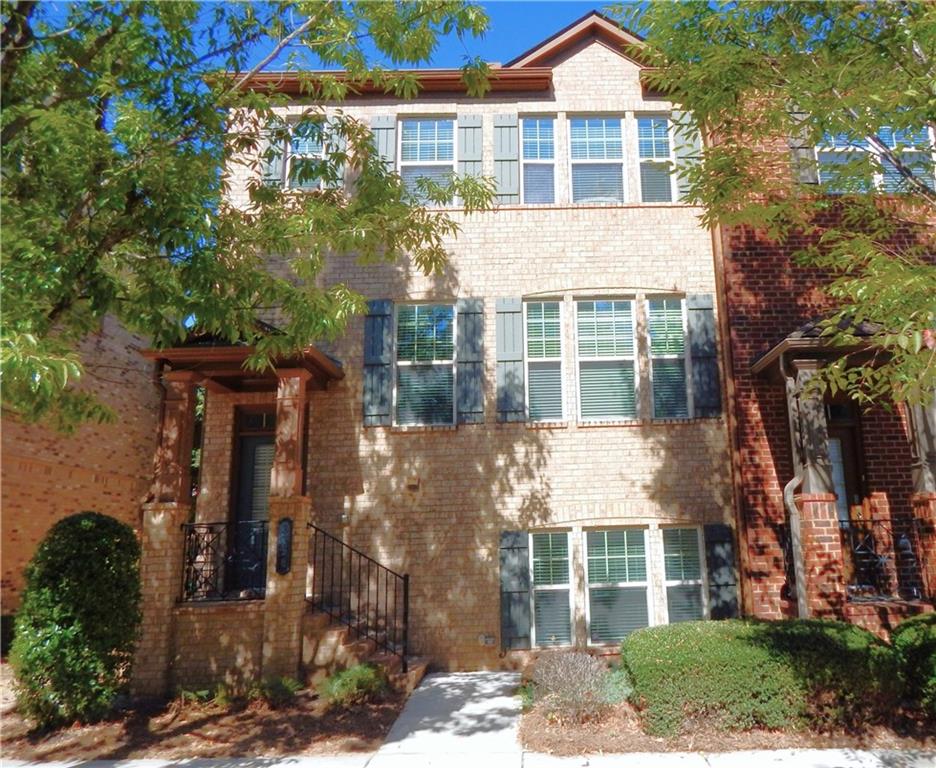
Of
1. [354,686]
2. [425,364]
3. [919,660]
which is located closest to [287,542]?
[354,686]

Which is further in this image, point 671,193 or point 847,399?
point 671,193

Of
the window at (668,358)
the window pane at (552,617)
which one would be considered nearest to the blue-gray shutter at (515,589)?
the window pane at (552,617)

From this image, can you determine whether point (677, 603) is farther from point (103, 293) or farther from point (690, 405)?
point (103, 293)

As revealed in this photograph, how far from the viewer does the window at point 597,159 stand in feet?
33.3

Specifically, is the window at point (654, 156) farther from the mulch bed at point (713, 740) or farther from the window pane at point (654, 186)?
the mulch bed at point (713, 740)

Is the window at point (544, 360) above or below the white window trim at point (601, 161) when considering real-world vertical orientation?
below

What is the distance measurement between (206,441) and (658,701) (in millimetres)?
6627

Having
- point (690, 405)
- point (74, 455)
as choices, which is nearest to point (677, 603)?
point (690, 405)

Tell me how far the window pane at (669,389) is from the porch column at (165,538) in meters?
6.13

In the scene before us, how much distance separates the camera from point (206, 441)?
9414 millimetres

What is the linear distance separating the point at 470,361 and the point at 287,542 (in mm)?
3431

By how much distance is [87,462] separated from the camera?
12.4 m

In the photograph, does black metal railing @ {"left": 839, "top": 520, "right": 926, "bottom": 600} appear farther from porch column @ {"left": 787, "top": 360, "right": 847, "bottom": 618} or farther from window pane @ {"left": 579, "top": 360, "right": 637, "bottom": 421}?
window pane @ {"left": 579, "top": 360, "right": 637, "bottom": 421}

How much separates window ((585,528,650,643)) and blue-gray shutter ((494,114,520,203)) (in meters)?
5.03
